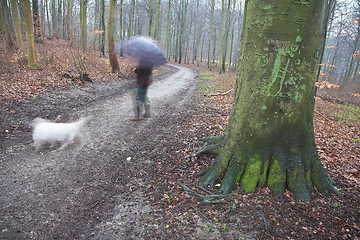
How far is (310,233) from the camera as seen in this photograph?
2.30m

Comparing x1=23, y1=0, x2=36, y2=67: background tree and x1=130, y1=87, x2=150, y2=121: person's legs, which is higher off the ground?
x1=23, y1=0, x2=36, y2=67: background tree

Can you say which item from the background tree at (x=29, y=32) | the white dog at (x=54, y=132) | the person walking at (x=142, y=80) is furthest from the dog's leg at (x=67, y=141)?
the background tree at (x=29, y=32)

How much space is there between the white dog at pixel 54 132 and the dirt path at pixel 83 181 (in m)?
0.21

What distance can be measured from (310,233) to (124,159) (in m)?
3.32

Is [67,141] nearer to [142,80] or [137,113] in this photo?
[137,113]

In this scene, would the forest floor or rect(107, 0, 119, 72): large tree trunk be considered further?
rect(107, 0, 119, 72): large tree trunk

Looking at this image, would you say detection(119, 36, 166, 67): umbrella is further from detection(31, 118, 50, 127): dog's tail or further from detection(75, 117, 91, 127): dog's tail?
detection(31, 118, 50, 127): dog's tail

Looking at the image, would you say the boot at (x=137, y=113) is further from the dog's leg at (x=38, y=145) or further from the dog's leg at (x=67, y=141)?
the dog's leg at (x=38, y=145)

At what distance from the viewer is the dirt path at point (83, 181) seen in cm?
256

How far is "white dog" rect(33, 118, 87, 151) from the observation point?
4.73 m

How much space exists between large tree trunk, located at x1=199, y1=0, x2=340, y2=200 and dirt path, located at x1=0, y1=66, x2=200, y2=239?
1585 millimetres

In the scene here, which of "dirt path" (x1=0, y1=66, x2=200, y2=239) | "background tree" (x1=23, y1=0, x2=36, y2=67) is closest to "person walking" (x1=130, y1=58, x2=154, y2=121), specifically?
"dirt path" (x1=0, y1=66, x2=200, y2=239)

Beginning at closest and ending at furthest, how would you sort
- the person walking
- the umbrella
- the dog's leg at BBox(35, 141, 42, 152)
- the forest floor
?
1. the forest floor
2. the dog's leg at BBox(35, 141, 42, 152)
3. the umbrella
4. the person walking

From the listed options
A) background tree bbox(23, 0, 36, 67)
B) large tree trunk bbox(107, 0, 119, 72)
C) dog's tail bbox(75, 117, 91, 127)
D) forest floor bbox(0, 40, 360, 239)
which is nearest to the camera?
forest floor bbox(0, 40, 360, 239)
